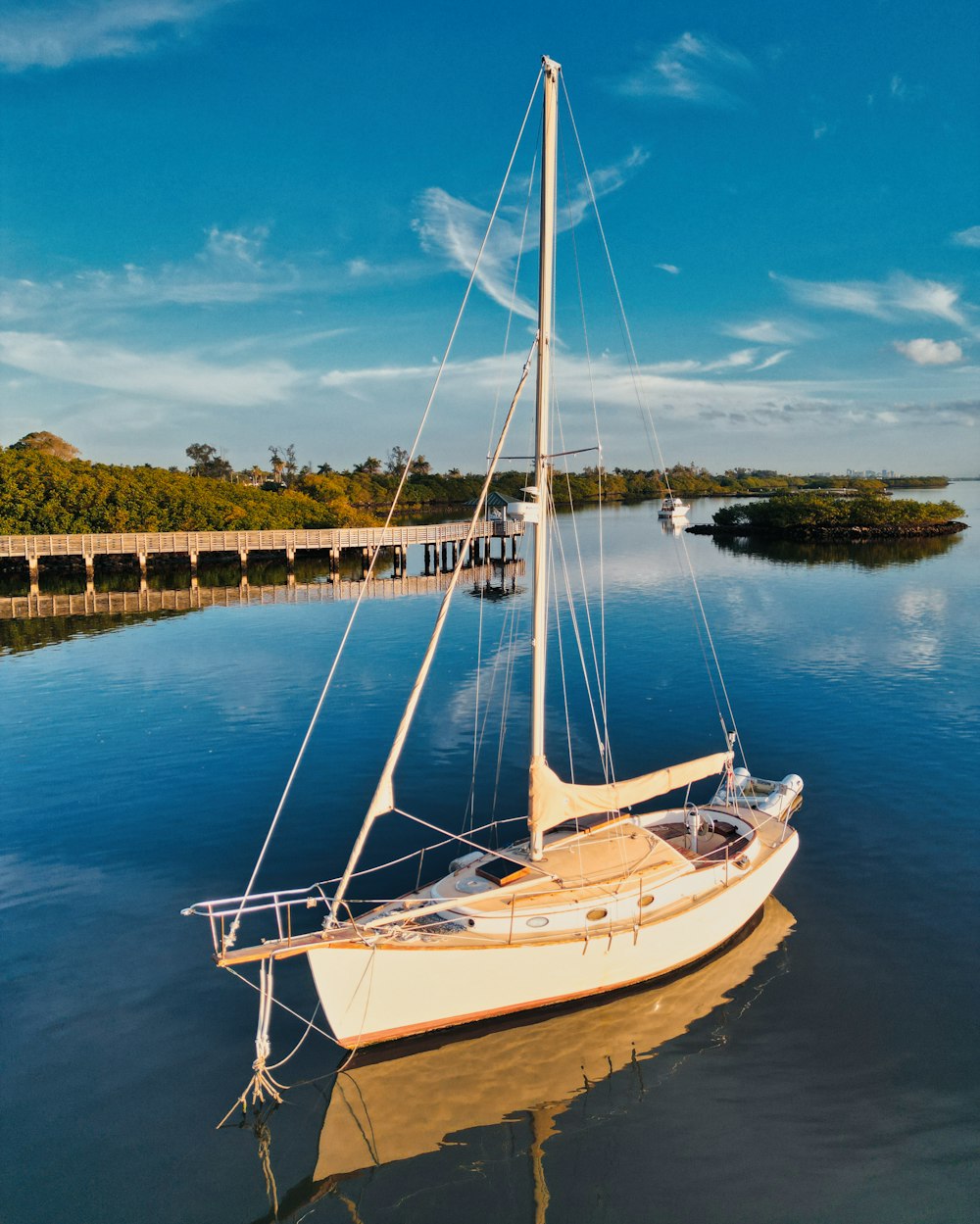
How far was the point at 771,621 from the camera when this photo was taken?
53.5 meters

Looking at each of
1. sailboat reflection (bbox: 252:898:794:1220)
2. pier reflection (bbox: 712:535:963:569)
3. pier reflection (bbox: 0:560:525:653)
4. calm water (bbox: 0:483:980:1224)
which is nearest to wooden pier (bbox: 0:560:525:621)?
pier reflection (bbox: 0:560:525:653)

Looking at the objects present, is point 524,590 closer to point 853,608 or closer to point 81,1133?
point 853,608

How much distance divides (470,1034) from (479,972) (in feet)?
5.73

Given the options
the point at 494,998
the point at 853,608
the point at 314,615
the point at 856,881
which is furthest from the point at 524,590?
the point at 494,998

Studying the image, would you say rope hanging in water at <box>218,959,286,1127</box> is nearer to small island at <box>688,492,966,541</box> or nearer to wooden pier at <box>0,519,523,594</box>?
wooden pier at <box>0,519,523,594</box>

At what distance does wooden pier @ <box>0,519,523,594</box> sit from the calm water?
3988cm

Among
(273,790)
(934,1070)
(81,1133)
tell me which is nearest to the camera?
(81,1133)

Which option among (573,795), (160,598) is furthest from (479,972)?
(160,598)

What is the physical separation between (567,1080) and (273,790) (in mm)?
14922

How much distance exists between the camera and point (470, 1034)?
48.9ft

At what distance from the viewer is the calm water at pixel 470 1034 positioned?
11.8 m

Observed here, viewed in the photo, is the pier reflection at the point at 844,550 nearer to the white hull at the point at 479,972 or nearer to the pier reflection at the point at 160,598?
the pier reflection at the point at 160,598

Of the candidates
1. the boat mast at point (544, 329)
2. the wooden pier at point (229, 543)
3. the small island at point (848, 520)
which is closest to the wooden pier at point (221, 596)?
the wooden pier at point (229, 543)

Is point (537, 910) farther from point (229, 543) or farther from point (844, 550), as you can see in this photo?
point (844, 550)
